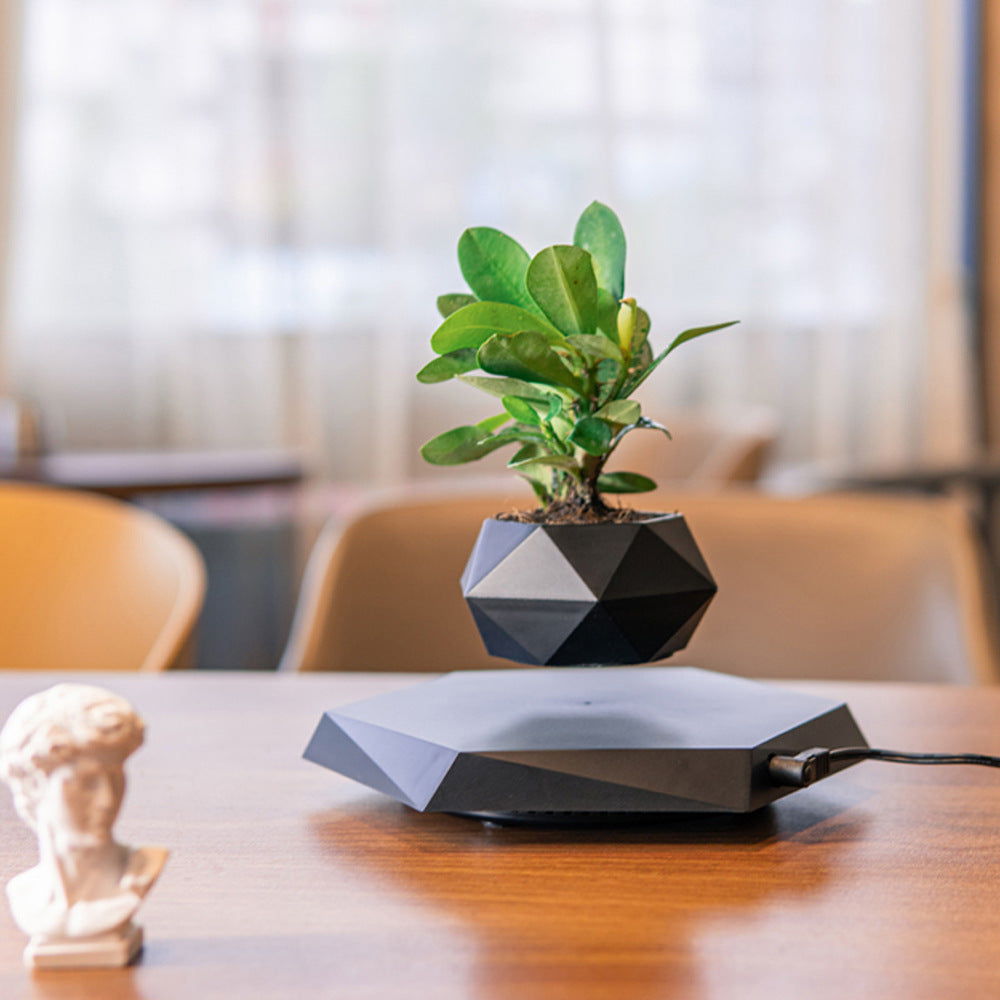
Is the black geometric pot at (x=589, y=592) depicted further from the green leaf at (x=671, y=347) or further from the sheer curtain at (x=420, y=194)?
the sheer curtain at (x=420, y=194)

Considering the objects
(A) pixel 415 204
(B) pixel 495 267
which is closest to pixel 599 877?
(B) pixel 495 267

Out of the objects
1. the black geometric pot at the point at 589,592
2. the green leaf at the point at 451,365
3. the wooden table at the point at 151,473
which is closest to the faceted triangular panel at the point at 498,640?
the black geometric pot at the point at 589,592

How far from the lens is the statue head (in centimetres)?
35

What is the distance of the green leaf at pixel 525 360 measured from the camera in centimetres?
49

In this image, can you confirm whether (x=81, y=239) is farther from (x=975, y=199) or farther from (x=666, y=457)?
(x=975, y=199)

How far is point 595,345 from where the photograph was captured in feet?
1.63

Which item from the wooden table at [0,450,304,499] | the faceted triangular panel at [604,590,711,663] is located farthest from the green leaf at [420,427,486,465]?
the wooden table at [0,450,304,499]

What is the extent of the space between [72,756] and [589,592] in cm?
22

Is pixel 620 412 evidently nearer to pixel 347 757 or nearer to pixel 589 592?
pixel 589 592

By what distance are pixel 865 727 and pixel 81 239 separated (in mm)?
3075

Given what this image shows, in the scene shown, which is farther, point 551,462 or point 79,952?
A: point 551,462

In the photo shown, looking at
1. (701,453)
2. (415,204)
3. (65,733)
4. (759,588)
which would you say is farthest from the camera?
(415,204)

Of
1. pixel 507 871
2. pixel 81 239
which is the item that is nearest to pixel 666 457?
pixel 81 239

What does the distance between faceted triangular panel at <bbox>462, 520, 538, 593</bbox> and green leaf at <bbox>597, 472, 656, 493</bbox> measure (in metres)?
0.05
